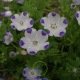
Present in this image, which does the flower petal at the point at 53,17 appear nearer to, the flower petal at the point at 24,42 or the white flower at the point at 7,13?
the flower petal at the point at 24,42

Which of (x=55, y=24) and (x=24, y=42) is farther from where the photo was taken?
(x=55, y=24)

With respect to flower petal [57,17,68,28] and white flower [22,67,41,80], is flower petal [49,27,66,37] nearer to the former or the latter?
flower petal [57,17,68,28]

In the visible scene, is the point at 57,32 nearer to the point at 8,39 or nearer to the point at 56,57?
the point at 56,57

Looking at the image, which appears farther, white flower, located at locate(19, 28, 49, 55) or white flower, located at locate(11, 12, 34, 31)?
white flower, located at locate(11, 12, 34, 31)

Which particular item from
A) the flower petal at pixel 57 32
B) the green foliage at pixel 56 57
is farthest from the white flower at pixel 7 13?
the flower petal at pixel 57 32

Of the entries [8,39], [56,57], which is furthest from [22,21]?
[56,57]

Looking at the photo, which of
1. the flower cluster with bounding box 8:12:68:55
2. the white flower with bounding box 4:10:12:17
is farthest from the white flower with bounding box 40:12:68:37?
the white flower with bounding box 4:10:12:17
